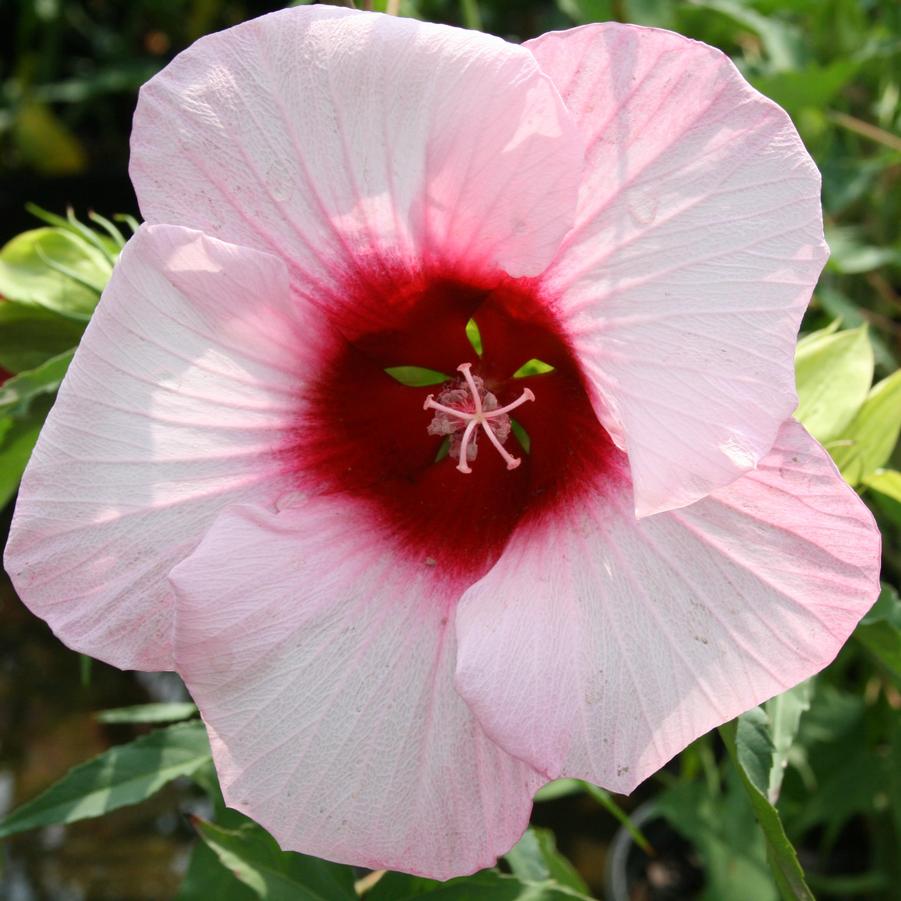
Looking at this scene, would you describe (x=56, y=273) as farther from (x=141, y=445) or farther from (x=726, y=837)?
(x=726, y=837)

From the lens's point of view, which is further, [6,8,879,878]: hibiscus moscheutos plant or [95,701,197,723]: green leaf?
[95,701,197,723]: green leaf

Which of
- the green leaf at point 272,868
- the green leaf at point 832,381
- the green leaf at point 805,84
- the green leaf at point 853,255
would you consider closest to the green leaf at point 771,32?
the green leaf at point 805,84

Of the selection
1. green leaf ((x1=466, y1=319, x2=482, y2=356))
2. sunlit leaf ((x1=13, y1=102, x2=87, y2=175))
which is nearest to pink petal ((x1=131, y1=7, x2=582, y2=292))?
green leaf ((x1=466, y1=319, x2=482, y2=356))

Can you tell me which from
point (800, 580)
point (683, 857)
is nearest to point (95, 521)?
point (800, 580)

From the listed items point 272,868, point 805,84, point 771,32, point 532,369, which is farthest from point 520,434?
point 771,32

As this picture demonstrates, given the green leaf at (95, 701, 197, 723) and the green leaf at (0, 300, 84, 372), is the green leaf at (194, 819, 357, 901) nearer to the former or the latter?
the green leaf at (95, 701, 197, 723)

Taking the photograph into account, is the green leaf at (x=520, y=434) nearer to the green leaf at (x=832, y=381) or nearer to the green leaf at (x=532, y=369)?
the green leaf at (x=532, y=369)

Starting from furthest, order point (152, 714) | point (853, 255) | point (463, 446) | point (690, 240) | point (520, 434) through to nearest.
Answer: point (853, 255), point (152, 714), point (520, 434), point (463, 446), point (690, 240)

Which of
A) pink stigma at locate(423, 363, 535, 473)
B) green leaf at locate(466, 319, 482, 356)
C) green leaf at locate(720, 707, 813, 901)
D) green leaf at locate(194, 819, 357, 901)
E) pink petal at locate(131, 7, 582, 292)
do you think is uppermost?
pink petal at locate(131, 7, 582, 292)
